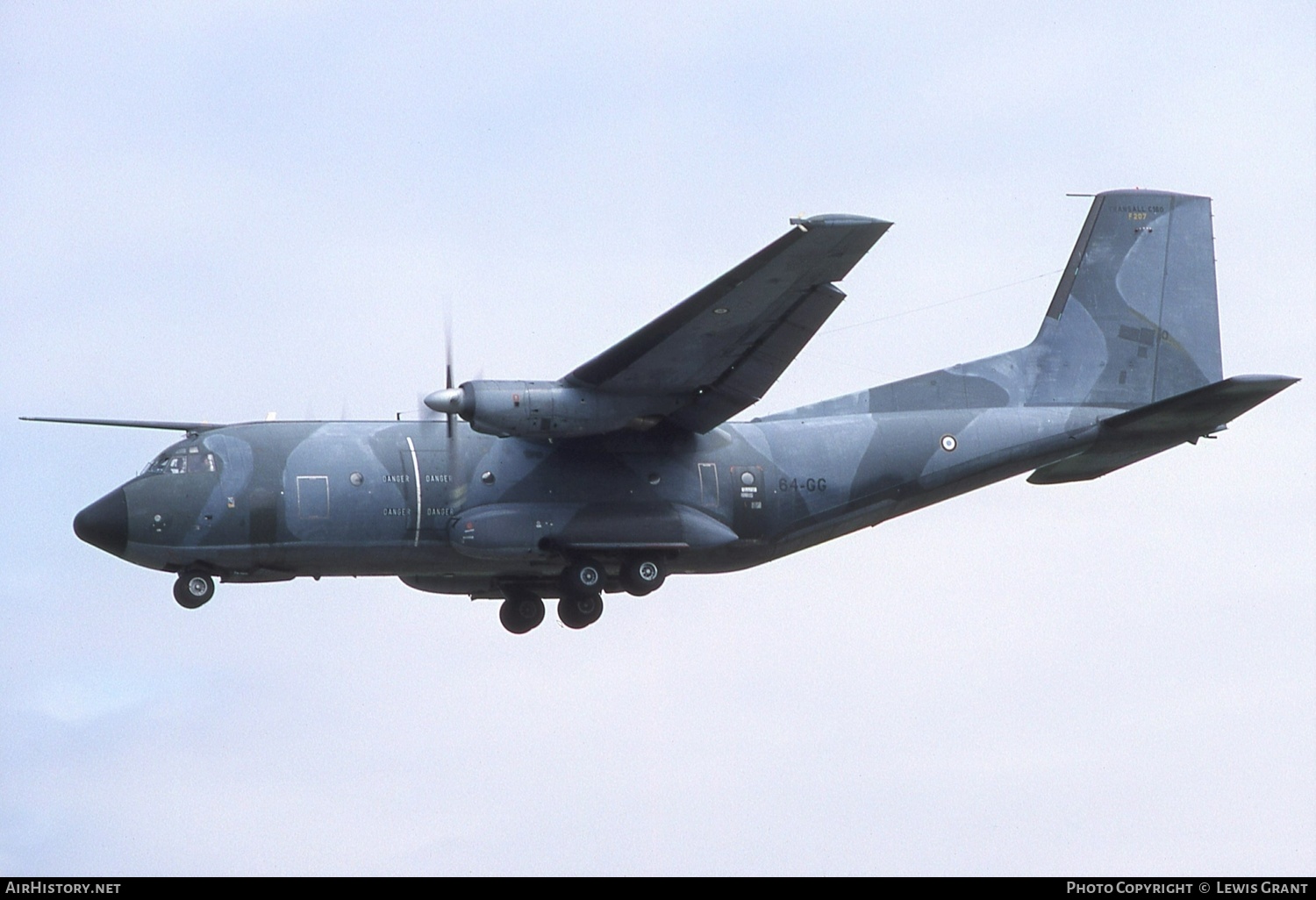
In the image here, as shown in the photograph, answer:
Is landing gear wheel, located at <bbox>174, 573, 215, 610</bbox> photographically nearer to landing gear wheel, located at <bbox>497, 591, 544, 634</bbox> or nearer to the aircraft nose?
the aircraft nose

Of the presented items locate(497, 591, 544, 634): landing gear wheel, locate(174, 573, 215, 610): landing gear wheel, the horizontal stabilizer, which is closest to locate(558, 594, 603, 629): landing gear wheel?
locate(497, 591, 544, 634): landing gear wheel

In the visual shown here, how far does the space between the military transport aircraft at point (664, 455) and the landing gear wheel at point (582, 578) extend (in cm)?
Answer: 3

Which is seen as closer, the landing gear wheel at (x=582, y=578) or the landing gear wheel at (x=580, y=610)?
the landing gear wheel at (x=582, y=578)

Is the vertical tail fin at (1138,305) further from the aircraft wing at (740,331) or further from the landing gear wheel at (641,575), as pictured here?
the landing gear wheel at (641,575)

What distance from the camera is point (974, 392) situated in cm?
2922

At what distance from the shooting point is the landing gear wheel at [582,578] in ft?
89.1

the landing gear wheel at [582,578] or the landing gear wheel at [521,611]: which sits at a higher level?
the landing gear wheel at [582,578]

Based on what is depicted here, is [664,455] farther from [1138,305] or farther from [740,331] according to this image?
[1138,305]

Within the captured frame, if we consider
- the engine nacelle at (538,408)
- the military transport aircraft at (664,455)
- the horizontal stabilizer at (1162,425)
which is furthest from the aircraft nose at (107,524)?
the horizontal stabilizer at (1162,425)

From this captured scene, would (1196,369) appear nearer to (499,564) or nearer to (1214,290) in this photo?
A: (1214,290)

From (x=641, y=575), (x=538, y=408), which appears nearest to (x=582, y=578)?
(x=641, y=575)

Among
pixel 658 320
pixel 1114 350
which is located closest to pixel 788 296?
pixel 658 320
